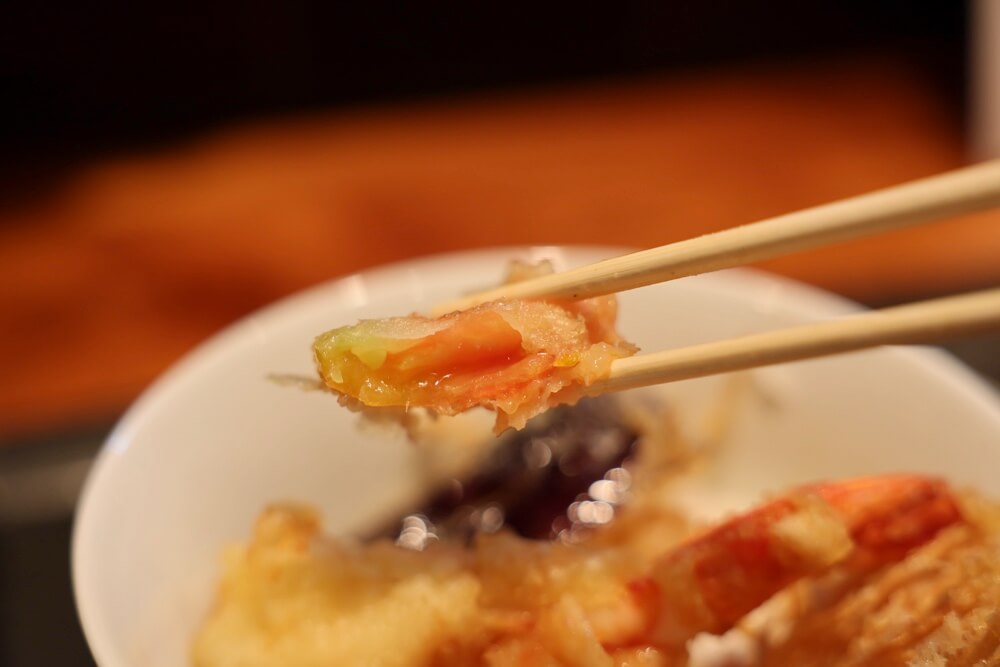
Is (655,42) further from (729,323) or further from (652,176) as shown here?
(729,323)

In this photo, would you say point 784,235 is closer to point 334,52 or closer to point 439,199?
point 439,199

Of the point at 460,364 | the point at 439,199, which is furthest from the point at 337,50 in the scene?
the point at 460,364

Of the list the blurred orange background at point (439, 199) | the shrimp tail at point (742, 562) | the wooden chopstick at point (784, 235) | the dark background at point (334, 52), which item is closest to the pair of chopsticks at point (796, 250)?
the wooden chopstick at point (784, 235)

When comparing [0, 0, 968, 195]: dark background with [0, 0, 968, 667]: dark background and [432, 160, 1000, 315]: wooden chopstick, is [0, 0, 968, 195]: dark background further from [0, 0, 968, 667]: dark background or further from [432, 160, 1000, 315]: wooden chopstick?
[432, 160, 1000, 315]: wooden chopstick

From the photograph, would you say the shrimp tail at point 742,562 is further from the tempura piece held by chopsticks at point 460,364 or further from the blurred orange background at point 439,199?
the blurred orange background at point 439,199

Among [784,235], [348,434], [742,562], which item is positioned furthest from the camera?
[348,434]

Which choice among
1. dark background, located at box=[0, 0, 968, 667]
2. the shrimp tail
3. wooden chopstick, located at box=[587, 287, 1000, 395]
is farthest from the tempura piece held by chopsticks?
dark background, located at box=[0, 0, 968, 667]
